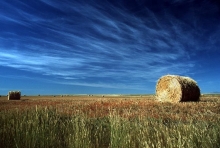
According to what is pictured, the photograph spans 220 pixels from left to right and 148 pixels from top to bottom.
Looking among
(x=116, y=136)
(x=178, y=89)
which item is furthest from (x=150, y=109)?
(x=178, y=89)

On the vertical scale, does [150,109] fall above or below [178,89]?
below

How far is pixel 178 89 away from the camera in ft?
65.6

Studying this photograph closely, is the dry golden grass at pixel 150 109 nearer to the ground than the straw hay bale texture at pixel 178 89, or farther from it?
nearer to the ground

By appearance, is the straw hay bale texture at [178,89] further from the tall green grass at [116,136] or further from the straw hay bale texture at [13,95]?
the straw hay bale texture at [13,95]

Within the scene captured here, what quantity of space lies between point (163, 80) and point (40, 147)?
16.7 m

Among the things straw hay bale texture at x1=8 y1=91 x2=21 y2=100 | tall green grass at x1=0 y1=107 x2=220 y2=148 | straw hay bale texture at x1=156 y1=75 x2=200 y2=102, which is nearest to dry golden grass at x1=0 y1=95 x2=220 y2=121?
tall green grass at x1=0 y1=107 x2=220 y2=148

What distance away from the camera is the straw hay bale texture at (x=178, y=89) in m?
20.0

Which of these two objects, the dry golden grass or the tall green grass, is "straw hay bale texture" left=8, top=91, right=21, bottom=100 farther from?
the tall green grass

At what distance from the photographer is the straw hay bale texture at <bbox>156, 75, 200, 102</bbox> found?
19955 millimetres

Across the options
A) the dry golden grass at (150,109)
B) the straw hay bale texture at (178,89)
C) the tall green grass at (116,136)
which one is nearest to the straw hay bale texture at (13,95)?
the dry golden grass at (150,109)

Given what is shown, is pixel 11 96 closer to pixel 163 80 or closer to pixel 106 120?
pixel 163 80

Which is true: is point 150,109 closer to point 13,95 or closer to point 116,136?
point 116,136

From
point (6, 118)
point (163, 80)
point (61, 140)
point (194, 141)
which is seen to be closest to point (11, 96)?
point (163, 80)

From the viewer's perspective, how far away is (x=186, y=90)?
20094mm
